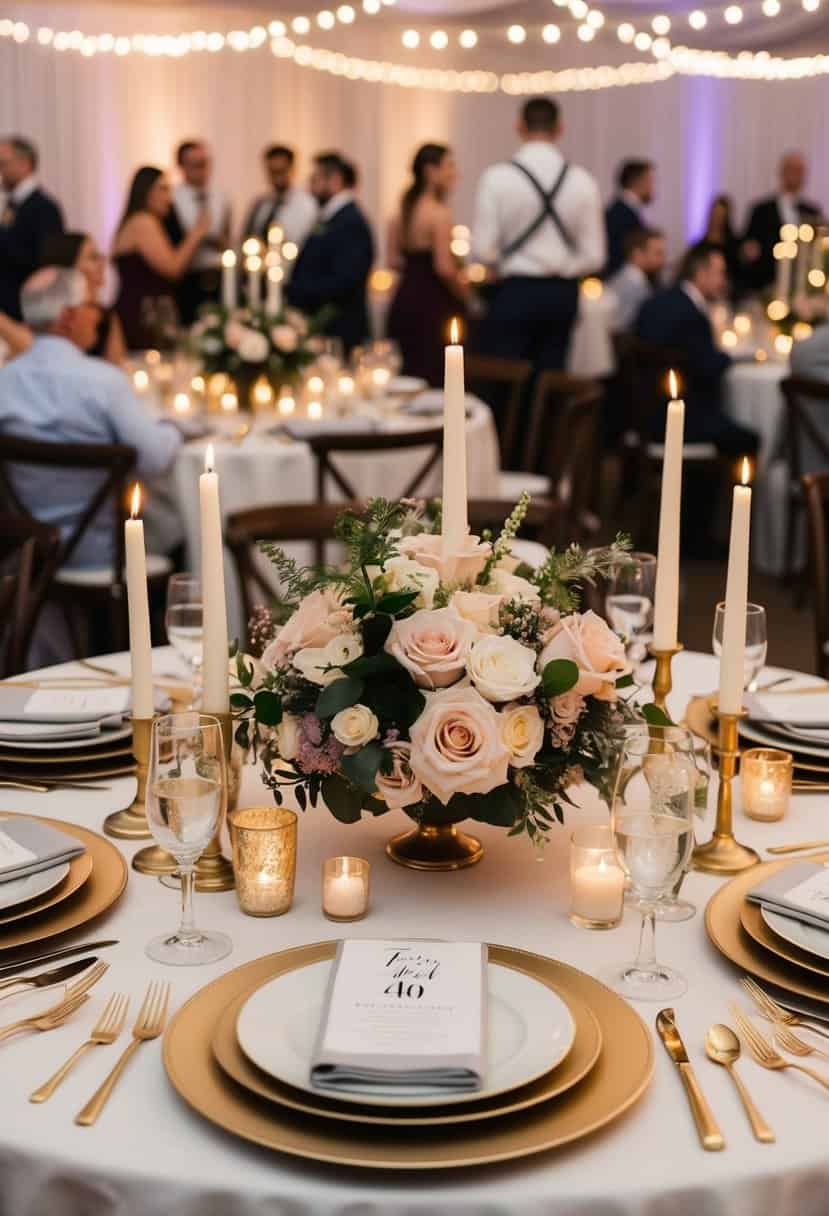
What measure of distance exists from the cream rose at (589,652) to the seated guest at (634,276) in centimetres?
760

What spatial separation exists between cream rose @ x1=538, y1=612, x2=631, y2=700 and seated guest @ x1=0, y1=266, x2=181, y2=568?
269 cm

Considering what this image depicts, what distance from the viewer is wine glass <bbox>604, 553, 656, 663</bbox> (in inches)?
76.2

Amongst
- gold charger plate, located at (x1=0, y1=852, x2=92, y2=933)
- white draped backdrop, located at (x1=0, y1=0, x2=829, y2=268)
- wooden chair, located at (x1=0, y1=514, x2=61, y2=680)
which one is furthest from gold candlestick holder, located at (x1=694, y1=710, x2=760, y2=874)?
white draped backdrop, located at (x1=0, y1=0, x2=829, y2=268)

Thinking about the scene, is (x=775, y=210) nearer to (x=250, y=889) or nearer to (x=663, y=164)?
(x=663, y=164)

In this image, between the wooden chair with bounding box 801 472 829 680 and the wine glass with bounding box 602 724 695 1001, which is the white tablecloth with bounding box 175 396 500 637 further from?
the wine glass with bounding box 602 724 695 1001

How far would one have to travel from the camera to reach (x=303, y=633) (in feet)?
4.98

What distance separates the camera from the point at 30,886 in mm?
1480

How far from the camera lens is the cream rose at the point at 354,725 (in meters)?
1.44

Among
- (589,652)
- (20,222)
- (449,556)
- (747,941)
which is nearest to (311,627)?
(449,556)

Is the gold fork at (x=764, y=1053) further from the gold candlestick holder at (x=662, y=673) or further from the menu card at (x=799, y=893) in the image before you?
the gold candlestick holder at (x=662, y=673)

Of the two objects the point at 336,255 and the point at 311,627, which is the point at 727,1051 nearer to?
the point at 311,627

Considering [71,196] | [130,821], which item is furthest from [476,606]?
[71,196]

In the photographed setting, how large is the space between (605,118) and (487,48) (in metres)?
1.39

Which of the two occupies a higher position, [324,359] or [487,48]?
[487,48]
